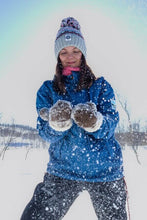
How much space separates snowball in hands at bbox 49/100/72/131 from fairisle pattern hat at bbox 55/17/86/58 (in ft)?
2.58

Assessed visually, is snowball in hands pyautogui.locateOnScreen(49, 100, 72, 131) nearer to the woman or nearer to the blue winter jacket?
the woman

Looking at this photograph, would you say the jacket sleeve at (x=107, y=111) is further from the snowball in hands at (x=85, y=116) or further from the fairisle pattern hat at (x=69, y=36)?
the fairisle pattern hat at (x=69, y=36)

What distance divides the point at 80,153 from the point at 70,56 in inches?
33.3

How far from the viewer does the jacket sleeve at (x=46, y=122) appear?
3.85 ft

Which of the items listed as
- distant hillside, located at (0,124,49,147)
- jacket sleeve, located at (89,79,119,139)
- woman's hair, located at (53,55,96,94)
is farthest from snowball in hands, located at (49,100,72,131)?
distant hillside, located at (0,124,49,147)

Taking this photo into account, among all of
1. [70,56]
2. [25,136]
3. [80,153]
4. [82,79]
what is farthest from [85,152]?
[25,136]

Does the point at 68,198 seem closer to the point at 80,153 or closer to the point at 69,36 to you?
the point at 80,153

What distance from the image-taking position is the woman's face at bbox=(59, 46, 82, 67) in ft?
5.06

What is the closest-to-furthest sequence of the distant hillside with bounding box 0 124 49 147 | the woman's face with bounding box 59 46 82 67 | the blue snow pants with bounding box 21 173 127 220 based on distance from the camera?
1. the blue snow pants with bounding box 21 173 127 220
2. the woman's face with bounding box 59 46 82 67
3. the distant hillside with bounding box 0 124 49 147

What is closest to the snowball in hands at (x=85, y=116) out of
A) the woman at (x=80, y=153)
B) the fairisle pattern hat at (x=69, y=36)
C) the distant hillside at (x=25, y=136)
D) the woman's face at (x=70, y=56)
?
the woman at (x=80, y=153)

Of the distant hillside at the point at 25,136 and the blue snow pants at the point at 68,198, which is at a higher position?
the blue snow pants at the point at 68,198

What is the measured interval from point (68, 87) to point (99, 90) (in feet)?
0.83

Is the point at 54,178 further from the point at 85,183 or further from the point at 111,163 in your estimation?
the point at 111,163

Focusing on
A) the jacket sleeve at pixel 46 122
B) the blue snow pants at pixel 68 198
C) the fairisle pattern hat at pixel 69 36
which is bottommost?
the blue snow pants at pixel 68 198
